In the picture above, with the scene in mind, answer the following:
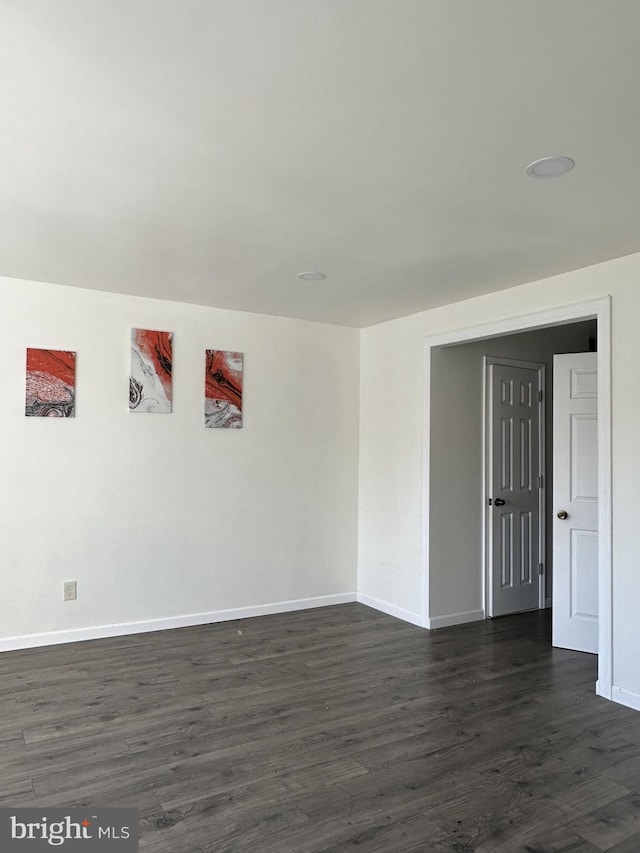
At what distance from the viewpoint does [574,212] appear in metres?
2.93

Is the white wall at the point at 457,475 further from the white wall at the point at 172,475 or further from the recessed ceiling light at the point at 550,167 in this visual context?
the recessed ceiling light at the point at 550,167

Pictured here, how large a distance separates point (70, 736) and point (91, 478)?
76.2 inches

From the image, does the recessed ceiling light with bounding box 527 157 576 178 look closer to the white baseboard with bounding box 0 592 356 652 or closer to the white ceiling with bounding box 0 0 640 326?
the white ceiling with bounding box 0 0 640 326

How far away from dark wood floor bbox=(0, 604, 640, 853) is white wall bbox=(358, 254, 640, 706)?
675 millimetres

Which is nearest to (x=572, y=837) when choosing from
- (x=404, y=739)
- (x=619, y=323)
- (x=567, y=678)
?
(x=404, y=739)

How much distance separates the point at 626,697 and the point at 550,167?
2862mm

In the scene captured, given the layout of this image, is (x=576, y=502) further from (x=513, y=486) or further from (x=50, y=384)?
(x=50, y=384)

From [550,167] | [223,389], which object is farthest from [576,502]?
[223,389]

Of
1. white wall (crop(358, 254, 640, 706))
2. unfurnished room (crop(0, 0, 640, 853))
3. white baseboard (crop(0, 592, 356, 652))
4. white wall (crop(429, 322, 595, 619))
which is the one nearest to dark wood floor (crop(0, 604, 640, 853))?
unfurnished room (crop(0, 0, 640, 853))

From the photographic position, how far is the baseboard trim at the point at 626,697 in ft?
11.2

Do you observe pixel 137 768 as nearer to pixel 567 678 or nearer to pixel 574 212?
pixel 567 678

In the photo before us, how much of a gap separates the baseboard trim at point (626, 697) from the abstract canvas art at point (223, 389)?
325cm

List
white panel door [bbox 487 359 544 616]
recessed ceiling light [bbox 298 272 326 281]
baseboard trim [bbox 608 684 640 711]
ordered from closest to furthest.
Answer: baseboard trim [bbox 608 684 640 711] → recessed ceiling light [bbox 298 272 326 281] → white panel door [bbox 487 359 544 616]

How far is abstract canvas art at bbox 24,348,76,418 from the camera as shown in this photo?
431 centimetres
